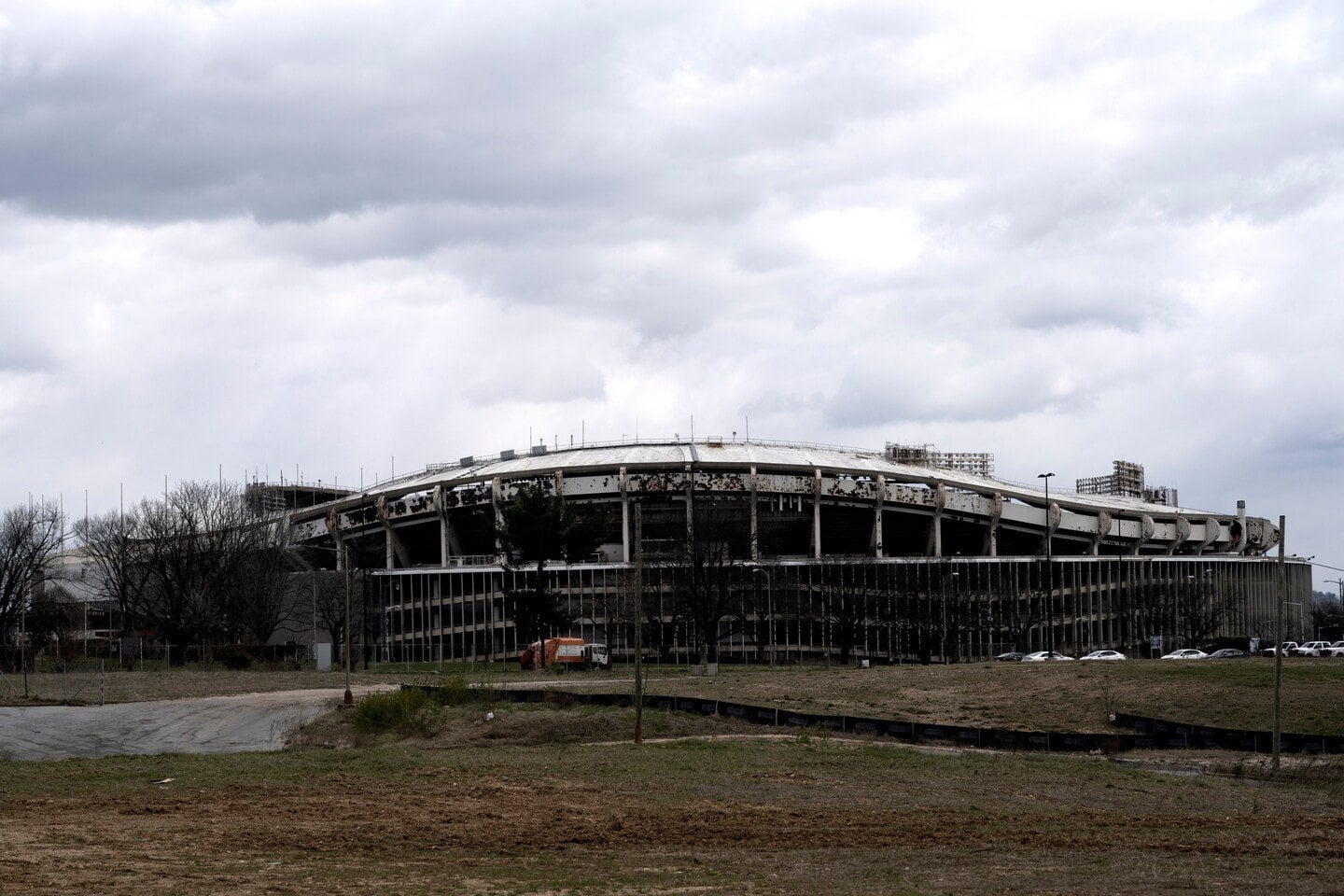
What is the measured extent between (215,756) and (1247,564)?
Result: 118180 millimetres

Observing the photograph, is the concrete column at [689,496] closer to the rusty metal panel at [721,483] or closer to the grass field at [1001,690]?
the rusty metal panel at [721,483]

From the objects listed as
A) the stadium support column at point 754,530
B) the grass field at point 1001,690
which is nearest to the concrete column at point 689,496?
the stadium support column at point 754,530

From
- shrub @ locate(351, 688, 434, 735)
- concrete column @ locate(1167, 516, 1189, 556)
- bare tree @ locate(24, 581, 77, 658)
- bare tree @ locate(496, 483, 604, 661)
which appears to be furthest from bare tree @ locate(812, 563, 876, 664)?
shrub @ locate(351, 688, 434, 735)

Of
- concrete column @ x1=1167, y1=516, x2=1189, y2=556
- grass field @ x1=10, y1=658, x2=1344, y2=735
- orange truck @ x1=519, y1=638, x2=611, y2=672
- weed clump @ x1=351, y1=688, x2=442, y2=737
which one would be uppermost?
concrete column @ x1=1167, y1=516, x2=1189, y2=556

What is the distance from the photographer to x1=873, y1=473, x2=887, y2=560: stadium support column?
124 meters

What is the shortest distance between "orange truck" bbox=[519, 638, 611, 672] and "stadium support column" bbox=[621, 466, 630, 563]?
31.7 meters

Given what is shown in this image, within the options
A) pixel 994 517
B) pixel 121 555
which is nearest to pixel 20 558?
pixel 121 555

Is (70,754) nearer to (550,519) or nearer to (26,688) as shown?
(26,688)

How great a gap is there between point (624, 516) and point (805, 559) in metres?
16.6

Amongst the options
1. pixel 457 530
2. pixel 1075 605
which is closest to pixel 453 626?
pixel 457 530

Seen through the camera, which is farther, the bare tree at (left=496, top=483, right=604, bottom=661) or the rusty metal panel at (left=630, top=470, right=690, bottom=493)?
the rusty metal panel at (left=630, top=470, right=690, bottom=493)

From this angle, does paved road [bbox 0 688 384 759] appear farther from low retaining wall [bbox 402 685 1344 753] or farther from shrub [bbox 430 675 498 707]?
low retaining wall [bbox 402 685 1344 753]

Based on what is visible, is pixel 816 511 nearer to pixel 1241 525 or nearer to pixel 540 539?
pixel 540 539

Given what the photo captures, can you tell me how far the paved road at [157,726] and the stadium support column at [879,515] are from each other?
7121cm
